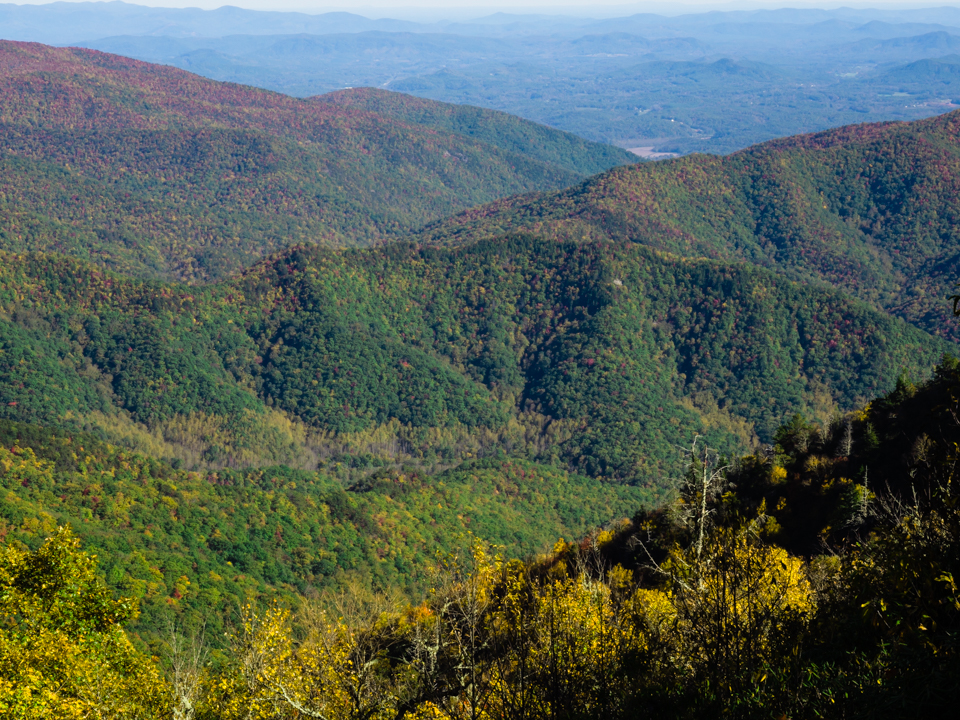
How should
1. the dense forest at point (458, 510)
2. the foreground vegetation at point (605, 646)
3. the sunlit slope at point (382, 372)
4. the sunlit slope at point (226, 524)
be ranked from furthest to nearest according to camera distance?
the sunlit slope at point (382, 372), the sunlit slope at point (226, 524), the dense forest at point (458, 510), the foreground vegetation at point (605, 646)

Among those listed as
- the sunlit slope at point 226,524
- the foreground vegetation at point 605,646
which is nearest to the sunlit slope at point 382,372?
the sunlit slope at point 226,524

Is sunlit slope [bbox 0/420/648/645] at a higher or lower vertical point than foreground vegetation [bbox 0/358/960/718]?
lower

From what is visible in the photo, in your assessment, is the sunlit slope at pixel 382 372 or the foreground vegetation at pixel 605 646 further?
the sunlit slope at pixel 382 372

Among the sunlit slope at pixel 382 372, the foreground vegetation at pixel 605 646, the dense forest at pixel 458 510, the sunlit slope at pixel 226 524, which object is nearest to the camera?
the foreground vegetation at pixel 605 646

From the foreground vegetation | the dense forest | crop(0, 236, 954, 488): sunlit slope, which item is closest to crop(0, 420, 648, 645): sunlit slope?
the dense forest

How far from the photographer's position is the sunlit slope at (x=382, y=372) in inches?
6383

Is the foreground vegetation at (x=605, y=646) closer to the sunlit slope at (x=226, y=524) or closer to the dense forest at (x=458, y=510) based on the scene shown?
the dense forest at (x=458, y=510)

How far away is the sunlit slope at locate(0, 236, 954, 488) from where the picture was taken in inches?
6383

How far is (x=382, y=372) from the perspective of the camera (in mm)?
186750

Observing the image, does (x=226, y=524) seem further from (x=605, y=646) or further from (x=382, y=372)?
(x=382, y=372)

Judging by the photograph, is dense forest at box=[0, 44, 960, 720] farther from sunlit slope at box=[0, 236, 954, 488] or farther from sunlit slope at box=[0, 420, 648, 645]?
sunlit slope at box=[0, 236, 954, 488]

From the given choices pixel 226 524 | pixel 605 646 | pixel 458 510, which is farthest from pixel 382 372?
pixel 605 646

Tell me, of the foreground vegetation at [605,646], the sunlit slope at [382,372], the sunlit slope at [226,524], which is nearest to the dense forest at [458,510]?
the foreground vegetation at [605,646]

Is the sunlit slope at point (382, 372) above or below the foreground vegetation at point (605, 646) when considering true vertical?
below
